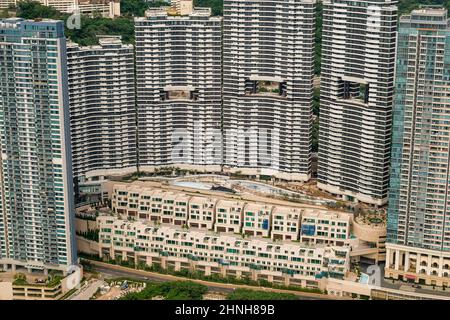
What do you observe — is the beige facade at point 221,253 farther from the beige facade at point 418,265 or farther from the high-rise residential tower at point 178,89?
the high-rise residential tower at point 178,89

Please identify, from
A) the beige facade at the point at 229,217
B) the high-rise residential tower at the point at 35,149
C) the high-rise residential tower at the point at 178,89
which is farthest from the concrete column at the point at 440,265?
the high-rise residential tower at the point at 35,149

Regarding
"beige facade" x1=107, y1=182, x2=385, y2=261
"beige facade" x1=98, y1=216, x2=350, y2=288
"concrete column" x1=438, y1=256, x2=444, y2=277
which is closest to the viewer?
"concrete column" x1=438, y1=256, x2=444, y2=277

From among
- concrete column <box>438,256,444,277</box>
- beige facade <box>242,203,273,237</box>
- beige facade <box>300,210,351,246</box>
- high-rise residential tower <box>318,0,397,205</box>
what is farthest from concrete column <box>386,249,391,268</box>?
beige facade <box>242,203,273,237</box>

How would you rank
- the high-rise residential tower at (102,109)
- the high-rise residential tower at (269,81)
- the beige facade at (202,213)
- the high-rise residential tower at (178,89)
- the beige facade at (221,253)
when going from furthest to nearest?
the high-rise residential tower at (178,89), the high-rise residential tower at (269,81), the high-rise residential tower at (102,109), the beige facade at (202,213), the beige facade at (221,253)

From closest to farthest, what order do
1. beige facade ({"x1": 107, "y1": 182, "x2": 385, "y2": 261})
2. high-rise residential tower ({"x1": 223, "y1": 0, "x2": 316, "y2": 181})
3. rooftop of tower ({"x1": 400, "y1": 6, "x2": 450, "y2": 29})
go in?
rooftop of tower ({"x1": 400, "y1": 6, "x2": 450, "y2": 29}) < beige facade ({"x1": 107, "y1": 182, "x2": 385, "y2": 261}) < high-rise residential tower ({"x1": 223, "y1": 0, "x2": 316, "y2": 181})

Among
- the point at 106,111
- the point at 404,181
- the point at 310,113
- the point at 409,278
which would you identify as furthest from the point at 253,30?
the point at 409,278

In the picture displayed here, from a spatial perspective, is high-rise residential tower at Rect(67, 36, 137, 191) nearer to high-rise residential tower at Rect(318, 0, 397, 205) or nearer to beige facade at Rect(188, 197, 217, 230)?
beige facade at Rect(188, 197, 217, 230)

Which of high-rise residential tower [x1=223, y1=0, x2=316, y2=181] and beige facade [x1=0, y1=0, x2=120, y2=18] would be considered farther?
beige facade [x1=0, y1=0, x2=120, y2=18]

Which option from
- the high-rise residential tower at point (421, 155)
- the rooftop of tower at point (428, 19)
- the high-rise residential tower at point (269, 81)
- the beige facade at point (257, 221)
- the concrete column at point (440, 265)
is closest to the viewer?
the rooftop of tower at point (428, 19)
